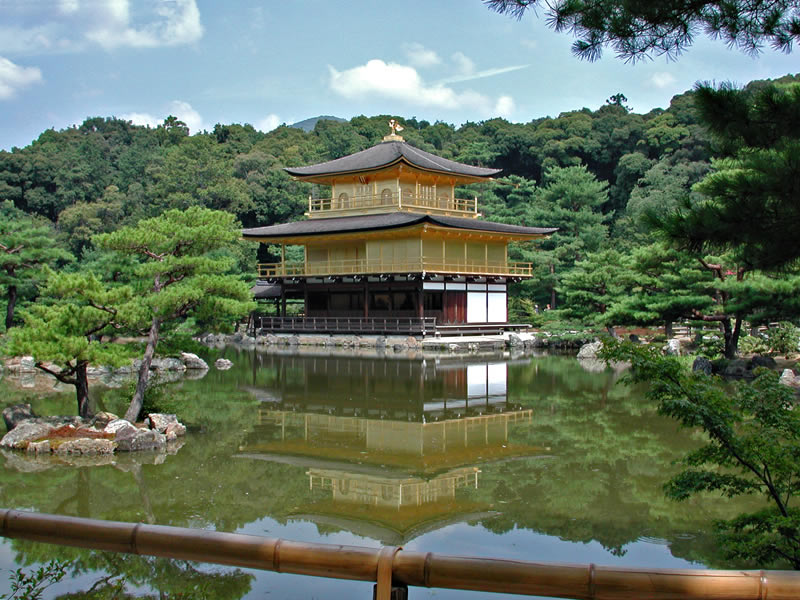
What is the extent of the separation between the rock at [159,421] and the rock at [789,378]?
10.8 m

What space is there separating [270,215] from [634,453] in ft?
130

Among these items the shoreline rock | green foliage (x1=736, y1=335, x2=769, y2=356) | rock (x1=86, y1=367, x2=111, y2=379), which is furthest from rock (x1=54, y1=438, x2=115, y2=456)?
green foliage (x1=736, y1=335, x2=769, y2=356)

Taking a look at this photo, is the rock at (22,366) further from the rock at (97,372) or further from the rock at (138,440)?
the rock at (138,440)

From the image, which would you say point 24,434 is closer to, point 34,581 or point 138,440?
point 138,440

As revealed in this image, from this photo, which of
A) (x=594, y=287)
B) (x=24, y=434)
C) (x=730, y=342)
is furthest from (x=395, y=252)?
(x=24, y=434)

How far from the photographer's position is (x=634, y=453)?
9.11m

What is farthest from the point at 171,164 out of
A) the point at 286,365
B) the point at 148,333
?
the point at 148,333

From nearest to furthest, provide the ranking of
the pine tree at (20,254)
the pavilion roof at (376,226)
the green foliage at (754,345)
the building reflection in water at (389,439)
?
the building reflection in water at (389,439) < the green foliage at (754,345) < the pine tree at (20,254) < the pavilion roof at (376,226)

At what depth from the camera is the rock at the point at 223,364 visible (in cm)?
1945

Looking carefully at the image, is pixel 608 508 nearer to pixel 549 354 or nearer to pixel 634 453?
pixel 634 453

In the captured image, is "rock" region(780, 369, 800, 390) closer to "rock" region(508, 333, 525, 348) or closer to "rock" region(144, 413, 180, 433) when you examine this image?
"rock" region(144, 413, 180, 433)

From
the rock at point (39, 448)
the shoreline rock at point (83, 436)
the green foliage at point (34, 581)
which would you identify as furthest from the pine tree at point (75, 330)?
the green foliage at point (34, 581)

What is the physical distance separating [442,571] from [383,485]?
15.5 ft

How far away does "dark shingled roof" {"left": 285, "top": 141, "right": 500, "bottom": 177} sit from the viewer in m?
30.1
